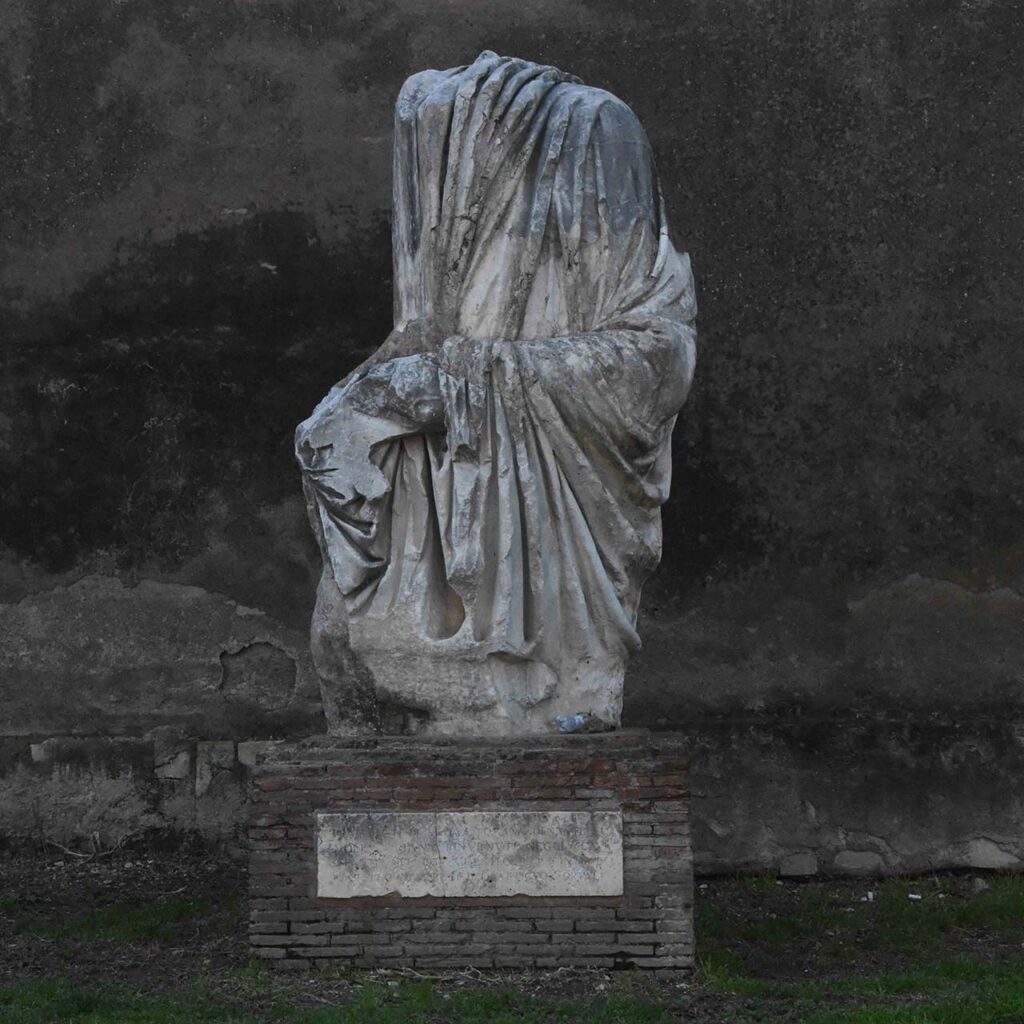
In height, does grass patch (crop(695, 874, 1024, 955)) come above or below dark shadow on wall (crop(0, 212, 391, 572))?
below

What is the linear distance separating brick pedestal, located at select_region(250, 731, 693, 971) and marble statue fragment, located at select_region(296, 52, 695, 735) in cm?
24

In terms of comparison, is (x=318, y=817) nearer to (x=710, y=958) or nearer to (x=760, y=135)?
(x=710, y=958)

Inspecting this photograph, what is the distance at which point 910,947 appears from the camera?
729cm

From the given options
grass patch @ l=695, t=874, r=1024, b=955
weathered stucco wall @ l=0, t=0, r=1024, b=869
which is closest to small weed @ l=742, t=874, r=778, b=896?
grass patch @ l=695, t=874, r=1024, b=955

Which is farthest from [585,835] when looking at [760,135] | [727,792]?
[760,135]

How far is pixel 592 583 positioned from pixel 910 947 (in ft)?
6.12

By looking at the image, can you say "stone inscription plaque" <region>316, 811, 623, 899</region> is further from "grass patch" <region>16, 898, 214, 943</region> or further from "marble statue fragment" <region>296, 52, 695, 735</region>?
"grass patch" <region>16, 898, 214, 943</region>

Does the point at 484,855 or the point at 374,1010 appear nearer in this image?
the point at 374,1010

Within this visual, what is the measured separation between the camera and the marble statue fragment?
638 centimetres

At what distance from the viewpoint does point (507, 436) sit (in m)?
6.41

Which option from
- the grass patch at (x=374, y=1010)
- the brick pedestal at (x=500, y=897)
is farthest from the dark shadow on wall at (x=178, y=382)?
the grass patch at (x=374, y=1010)

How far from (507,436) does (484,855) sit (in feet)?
4.03

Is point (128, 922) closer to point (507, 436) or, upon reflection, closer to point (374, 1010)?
point (374, 1010)

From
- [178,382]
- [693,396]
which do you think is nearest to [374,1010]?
[693,396]
